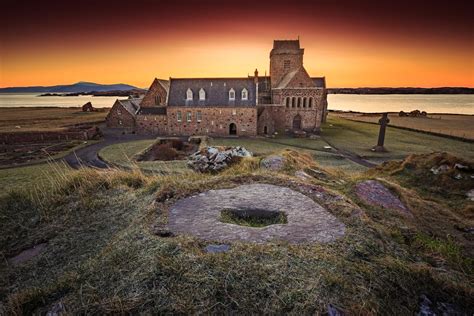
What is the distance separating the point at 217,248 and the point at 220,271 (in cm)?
73

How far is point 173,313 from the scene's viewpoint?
3625 mm

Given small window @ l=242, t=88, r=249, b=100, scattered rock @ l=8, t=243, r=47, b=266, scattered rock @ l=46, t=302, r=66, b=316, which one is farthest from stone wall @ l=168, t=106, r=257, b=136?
scattered rock @ l=46, t=302, r=66, b=316

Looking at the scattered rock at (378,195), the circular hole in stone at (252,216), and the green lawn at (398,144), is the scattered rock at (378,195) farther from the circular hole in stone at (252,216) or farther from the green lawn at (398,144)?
the green lawn at (398,144)

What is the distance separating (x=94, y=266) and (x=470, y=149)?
1706 inches

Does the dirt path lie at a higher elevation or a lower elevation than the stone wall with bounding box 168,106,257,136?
lower

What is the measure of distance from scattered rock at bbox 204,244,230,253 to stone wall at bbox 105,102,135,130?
52.2 metres

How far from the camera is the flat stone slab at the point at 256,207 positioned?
18.2 ft

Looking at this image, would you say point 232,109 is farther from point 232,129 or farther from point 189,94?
point 189,94

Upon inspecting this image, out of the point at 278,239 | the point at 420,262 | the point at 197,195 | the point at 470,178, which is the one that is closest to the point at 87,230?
the point at 197,195

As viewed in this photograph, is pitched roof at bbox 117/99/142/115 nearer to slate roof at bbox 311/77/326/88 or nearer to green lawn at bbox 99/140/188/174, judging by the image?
green lawn at bbox 99/140/188/174

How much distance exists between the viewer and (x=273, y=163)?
12070 mm

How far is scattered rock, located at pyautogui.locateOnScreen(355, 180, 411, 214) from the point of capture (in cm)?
867

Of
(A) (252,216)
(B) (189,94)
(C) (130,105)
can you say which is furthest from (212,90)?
(A) (252,216)

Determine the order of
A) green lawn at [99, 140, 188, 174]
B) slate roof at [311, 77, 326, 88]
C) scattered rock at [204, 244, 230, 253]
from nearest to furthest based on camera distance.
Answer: scattered rock at [204, 244, 230, 253] < green lawn at [99, 140, 188, 174] < slate roof at [311, 77, 326, 88]
